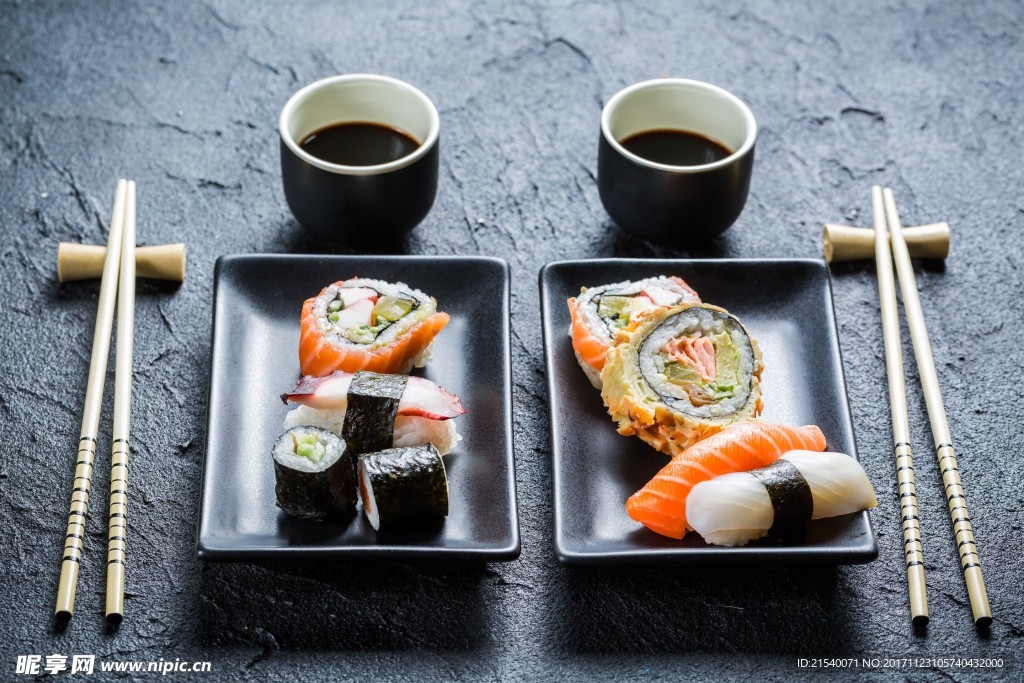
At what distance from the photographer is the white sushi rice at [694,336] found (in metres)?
2.50

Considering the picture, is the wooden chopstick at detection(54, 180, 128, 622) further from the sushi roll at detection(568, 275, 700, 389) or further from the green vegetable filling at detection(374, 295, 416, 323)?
the sushi roll at detection(568, 275, 700, 389)

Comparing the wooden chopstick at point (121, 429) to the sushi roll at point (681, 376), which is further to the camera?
the sushi roll at point (681, 376)

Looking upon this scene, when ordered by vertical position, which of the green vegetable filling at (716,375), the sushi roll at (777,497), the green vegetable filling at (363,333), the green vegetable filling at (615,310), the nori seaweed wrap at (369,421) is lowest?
the sushi roll at (777,497)

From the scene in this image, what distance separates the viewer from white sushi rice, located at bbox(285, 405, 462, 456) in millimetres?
2404

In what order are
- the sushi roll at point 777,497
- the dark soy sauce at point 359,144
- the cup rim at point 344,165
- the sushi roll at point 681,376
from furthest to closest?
the dark soy sauce at point 359,144 < the cup rim at point 344,165 < the sushi roll at point 681,376 < the sushi roll at point 777,497

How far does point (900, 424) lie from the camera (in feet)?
8.52

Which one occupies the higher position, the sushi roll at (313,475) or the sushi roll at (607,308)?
the sushi roll at (607,308)

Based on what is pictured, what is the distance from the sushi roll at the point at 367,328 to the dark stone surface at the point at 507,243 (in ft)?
0.92

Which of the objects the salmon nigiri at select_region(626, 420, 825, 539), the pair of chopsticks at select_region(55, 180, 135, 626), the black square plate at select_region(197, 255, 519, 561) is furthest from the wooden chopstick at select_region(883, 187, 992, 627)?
the pair of chopsticks at select_region(55, 180, 135, 626)

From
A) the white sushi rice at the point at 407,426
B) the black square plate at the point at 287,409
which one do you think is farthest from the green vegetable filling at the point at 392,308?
the white sushi rice at the point at 407,426

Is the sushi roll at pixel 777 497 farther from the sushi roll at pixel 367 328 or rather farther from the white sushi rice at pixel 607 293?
the sushi roll at pixel 367 328

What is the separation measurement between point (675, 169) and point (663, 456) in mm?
741

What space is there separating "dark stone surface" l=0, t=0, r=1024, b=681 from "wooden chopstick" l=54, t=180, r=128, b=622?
55 millimetres

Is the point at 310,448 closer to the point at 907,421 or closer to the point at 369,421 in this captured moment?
the point at 369,421
